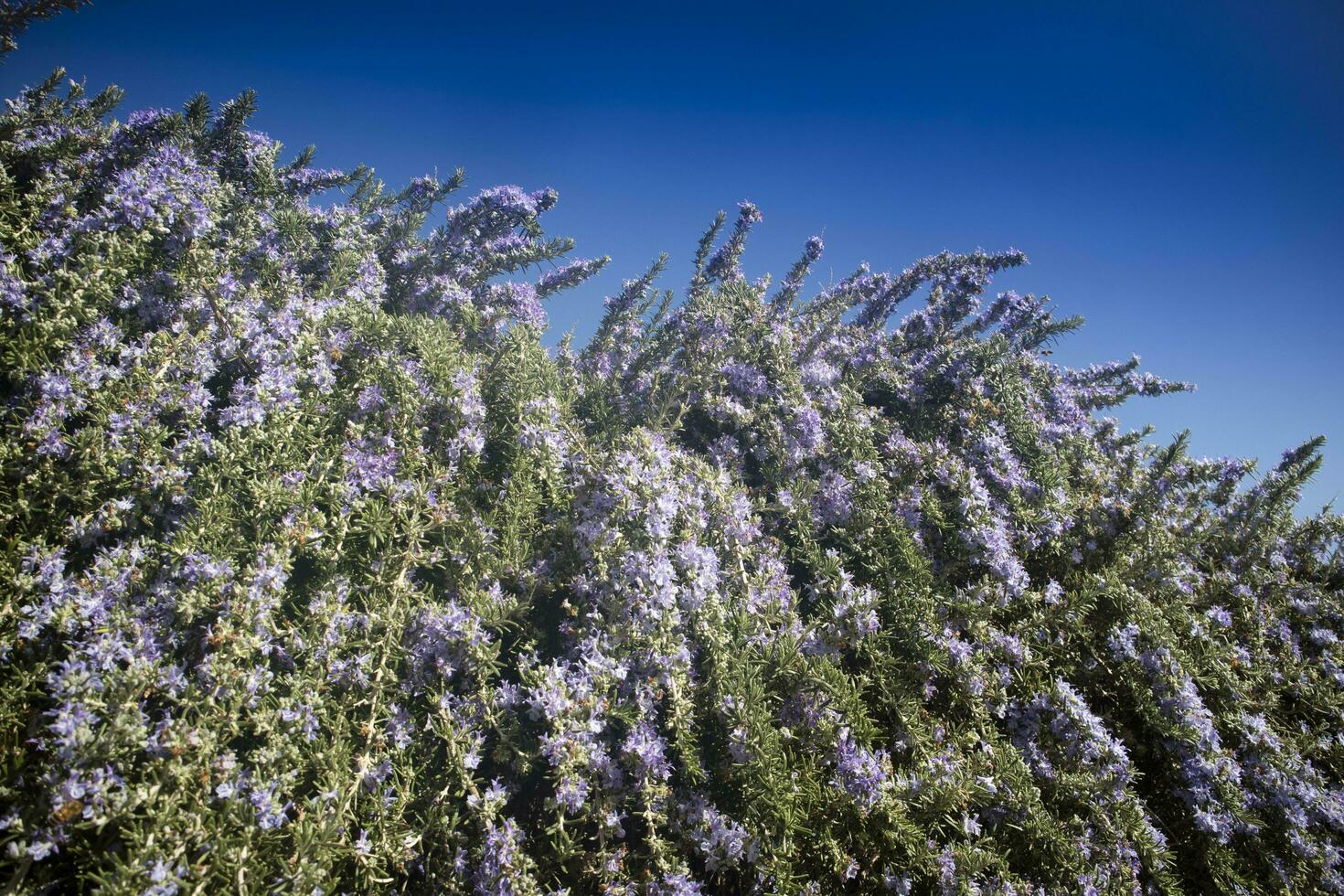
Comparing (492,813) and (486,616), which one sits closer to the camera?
(492,813)

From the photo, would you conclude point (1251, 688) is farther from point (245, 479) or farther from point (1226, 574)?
point (245, 479)

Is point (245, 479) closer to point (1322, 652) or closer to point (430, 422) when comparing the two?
point (430, 422)

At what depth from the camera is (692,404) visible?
5.21 metres

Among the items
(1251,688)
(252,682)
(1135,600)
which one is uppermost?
(1135,600)

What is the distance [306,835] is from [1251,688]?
6.80 m

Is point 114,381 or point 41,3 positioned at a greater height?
point 41,3

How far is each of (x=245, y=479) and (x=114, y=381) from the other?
2.93ft

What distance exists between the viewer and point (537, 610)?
3.60 m

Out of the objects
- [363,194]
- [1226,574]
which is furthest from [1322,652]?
[363,194]

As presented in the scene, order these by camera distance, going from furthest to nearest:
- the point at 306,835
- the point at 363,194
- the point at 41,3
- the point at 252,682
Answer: the point at 363,194 → the point at 41,3 → the point at 252,682 → the point at 306,835

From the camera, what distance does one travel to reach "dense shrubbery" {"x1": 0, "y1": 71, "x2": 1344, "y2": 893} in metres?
2.42

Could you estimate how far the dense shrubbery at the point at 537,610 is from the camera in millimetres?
2424

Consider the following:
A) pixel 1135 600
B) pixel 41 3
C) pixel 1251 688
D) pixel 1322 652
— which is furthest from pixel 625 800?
pixel 1322 652

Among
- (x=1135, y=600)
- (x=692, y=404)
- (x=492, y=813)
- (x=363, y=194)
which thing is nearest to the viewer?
(x=492, y=813)
